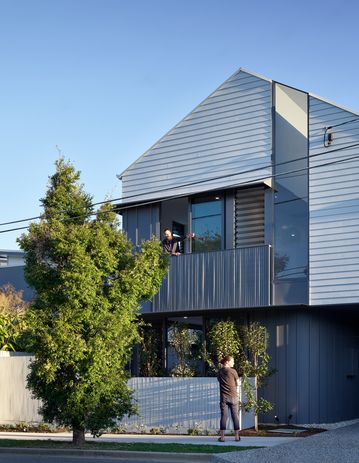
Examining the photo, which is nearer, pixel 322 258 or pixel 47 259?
pixel 47 259

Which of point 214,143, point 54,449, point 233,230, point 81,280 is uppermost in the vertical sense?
point 214,143

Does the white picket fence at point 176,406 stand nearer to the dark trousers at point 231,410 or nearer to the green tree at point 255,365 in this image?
the green tree at point 255,365

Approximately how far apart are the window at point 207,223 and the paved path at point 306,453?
27.5 ft

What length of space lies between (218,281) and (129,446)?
6.98 meters

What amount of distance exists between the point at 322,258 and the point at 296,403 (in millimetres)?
3733

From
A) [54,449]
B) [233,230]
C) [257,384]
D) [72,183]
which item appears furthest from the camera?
[233,230]

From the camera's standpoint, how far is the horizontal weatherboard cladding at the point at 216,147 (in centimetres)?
2241

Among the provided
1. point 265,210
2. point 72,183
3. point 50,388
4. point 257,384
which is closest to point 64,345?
point 50,388

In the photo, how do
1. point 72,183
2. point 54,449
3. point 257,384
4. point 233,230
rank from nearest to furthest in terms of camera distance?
point 54,449, point 72,183, point 257,384, point 233,230

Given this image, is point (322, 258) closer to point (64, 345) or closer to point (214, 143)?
point (214, 143)

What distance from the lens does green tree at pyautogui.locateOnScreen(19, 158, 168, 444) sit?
16578mm

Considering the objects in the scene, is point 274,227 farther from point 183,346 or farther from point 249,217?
point 183,346

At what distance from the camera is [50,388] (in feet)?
55.8

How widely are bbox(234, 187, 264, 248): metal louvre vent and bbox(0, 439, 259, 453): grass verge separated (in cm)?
752
